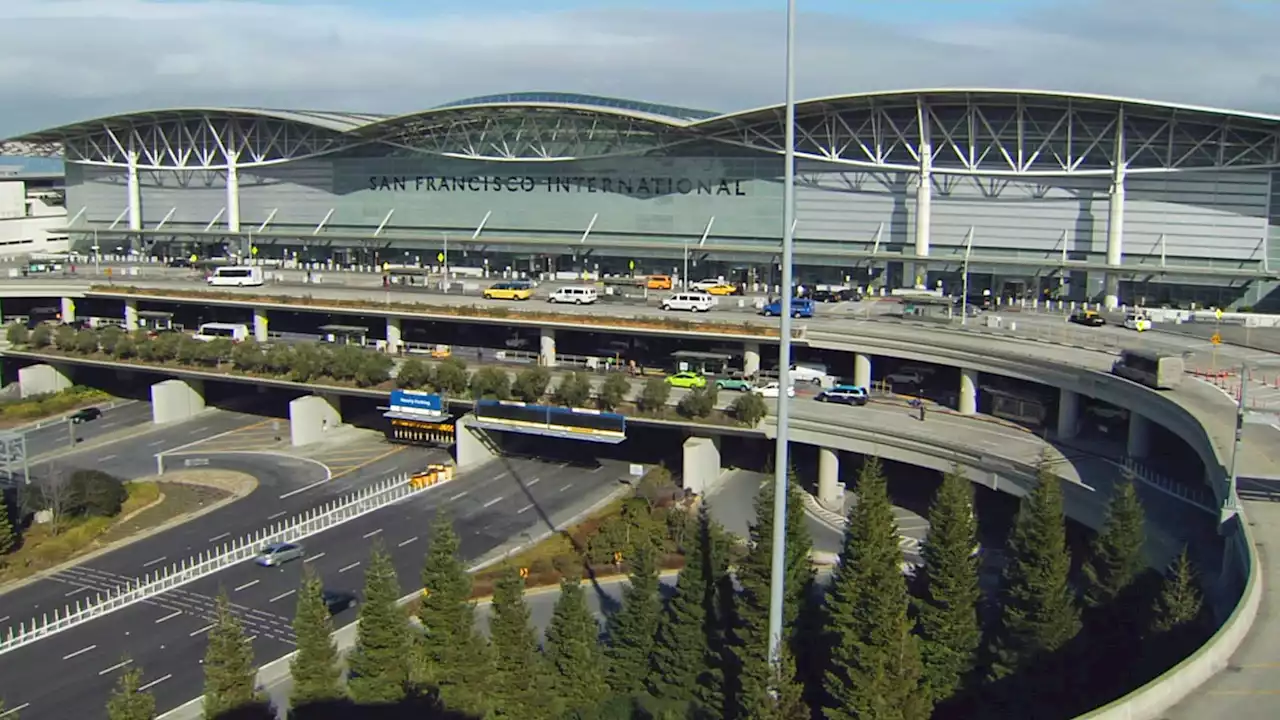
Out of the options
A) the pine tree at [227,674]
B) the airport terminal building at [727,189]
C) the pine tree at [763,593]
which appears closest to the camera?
the pine tree at [227,674]

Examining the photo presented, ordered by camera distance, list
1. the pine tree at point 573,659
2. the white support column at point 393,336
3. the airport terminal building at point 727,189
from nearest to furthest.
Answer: the pine tree at point 573,659, the airport terminal building at point 727,189, the white support column at point 393,336

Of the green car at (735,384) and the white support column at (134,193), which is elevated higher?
the white support column at (134,193)

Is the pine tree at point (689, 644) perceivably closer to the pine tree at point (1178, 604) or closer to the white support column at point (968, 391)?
the pine tree at point (1178, 604)

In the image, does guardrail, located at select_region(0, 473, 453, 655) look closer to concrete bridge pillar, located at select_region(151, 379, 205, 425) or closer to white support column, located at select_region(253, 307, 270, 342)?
concrete bridge pillar, located at select_region(151, 379, 205, 425)

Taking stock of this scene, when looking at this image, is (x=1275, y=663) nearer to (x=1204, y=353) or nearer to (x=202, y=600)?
(x=202, y=600)

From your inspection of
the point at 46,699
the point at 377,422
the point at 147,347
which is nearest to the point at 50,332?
the point at 147,347

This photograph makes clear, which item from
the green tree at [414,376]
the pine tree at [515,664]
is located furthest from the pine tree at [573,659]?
the green tree at [414,376]

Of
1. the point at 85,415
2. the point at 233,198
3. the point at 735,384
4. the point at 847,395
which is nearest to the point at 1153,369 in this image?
the point at 847,395
